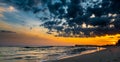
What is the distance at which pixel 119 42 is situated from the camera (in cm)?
15438

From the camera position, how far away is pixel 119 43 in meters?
155

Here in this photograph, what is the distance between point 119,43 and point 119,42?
0.84m
